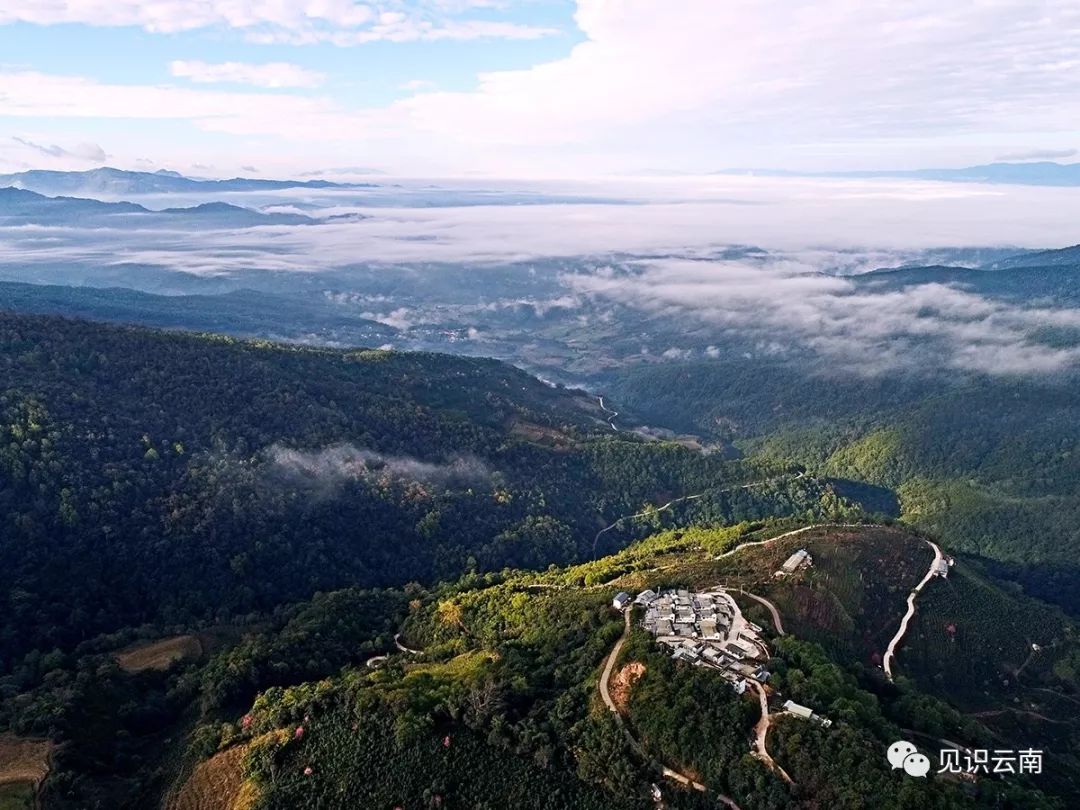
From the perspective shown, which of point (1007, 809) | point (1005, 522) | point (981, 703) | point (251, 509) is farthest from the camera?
point (1005, 522)

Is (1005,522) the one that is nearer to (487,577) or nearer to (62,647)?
(487,577)

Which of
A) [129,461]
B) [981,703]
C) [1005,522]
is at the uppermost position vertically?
[129,461]

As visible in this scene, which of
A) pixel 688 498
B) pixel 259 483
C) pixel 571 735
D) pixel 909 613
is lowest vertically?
pixel 688 498

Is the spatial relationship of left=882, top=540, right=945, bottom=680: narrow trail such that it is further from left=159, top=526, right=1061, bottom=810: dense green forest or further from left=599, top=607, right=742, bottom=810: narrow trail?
left=599, top=607, right=742, bottom=810: narrow trail

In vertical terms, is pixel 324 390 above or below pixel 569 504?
above

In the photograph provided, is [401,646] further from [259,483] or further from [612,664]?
[259,483]

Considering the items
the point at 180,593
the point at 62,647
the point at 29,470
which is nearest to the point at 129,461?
the point at 29,470

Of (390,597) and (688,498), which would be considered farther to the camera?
(688,498)

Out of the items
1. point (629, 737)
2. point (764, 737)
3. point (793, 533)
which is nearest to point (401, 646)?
point (629, 737)

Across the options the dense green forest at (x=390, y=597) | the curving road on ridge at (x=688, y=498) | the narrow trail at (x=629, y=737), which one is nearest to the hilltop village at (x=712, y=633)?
the dense green forest at (x=390, y=597)
